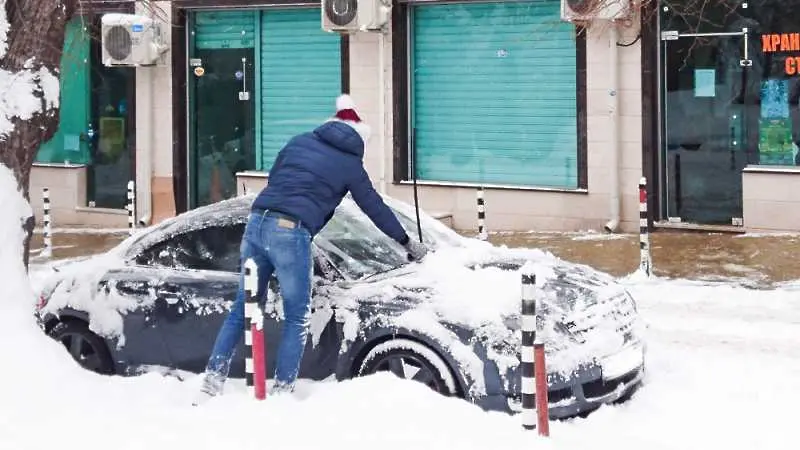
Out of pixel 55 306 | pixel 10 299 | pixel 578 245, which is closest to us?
pixel 10 299

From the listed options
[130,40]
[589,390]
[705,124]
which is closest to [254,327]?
[589,390]

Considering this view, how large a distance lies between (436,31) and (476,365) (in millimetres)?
12014

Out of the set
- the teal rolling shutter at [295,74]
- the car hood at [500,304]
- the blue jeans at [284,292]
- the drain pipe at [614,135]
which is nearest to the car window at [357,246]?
the car hood at [500,304]

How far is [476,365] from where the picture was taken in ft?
25.8

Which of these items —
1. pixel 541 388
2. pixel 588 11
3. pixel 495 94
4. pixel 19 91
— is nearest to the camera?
pixel 541 388

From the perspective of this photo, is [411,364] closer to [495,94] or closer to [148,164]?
[495,94]

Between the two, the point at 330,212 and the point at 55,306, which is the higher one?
the point at 330,212

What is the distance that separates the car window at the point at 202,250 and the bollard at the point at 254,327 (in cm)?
128

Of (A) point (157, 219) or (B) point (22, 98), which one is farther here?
(A) point (157, 219)

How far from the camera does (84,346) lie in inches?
364

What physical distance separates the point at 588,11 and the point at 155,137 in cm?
799

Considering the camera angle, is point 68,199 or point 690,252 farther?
point 68,199

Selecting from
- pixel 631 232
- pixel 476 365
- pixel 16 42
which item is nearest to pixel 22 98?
pixel 16 42

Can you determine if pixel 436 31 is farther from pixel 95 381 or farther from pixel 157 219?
pixel 95 381
